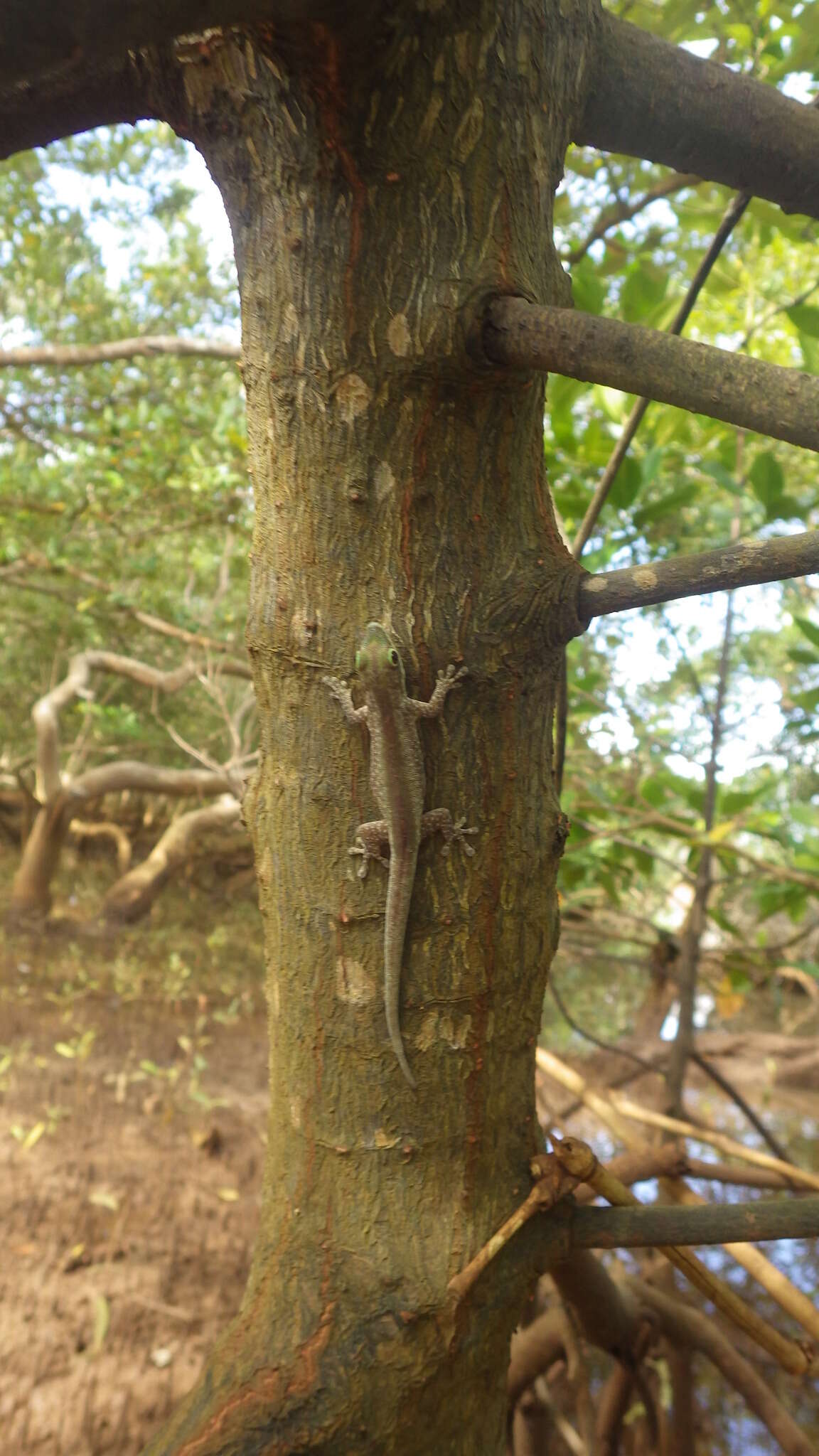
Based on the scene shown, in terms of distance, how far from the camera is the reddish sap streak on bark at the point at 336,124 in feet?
2.57

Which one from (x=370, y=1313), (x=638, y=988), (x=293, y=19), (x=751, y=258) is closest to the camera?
(x=293, y=19)

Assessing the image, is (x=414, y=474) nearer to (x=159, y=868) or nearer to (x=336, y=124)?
(x=336, y=124)

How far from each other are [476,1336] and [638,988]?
5.61m

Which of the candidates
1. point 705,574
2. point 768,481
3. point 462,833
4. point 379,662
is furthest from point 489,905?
point 768,481

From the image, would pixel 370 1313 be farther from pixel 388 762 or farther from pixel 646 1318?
pixel 646 1318

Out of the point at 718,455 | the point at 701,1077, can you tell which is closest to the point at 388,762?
the point at 718,455

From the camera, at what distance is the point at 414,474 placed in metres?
0.98

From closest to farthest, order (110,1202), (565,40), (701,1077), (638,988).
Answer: (565,40) → (110,1202) → (701,1077) → (638,988)

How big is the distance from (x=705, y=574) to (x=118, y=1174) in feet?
11.9

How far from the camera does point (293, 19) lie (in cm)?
69

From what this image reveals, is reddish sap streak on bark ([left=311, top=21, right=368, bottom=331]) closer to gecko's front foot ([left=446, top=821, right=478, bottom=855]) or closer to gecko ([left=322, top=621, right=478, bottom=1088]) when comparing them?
gecko ([left=322, top=621, right=478, bottom=1088])

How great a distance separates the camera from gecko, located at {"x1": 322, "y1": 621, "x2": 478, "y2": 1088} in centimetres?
102

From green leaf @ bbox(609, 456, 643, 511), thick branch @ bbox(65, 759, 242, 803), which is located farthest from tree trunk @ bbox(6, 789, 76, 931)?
green leaf @ bbox(609, 456, 643, 511)

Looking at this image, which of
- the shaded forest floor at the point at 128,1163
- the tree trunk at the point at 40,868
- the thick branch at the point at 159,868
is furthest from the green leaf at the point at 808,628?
the tree trunk at the point at 40,868
